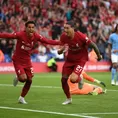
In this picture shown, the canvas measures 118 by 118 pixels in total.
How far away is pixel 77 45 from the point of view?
1390 centimetres

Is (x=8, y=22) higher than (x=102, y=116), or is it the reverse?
(x=102, y=116)

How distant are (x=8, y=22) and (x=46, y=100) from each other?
1609 centimetres

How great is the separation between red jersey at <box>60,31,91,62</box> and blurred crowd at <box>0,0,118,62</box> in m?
15.4

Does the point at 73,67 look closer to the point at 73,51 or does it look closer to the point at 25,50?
the point at 73,51

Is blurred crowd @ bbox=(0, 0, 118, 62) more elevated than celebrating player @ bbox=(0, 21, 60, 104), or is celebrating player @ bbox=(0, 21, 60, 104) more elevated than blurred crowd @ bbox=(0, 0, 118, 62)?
celebrating player @ bbox=(0, 21, 60, 104)

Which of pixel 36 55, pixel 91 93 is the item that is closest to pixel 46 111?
pixel 91 93

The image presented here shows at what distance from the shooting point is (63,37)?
1401cm

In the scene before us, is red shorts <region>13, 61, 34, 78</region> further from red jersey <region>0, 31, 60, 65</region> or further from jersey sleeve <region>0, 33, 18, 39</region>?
jersey sleeve <region>0, 33, 18, 39</region>

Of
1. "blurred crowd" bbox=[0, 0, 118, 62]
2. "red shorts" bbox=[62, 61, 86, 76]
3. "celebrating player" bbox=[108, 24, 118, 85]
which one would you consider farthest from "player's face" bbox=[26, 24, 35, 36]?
"blurred crowd" bbox=[0, 0, 118, 62]

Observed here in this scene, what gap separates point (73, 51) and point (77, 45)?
291 mm

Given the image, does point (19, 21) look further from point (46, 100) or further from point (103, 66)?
point (46, 100)

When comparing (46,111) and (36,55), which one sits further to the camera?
(36,55)

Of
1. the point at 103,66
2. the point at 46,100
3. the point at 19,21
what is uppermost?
the point at 46,100

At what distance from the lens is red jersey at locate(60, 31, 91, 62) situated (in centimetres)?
1387
